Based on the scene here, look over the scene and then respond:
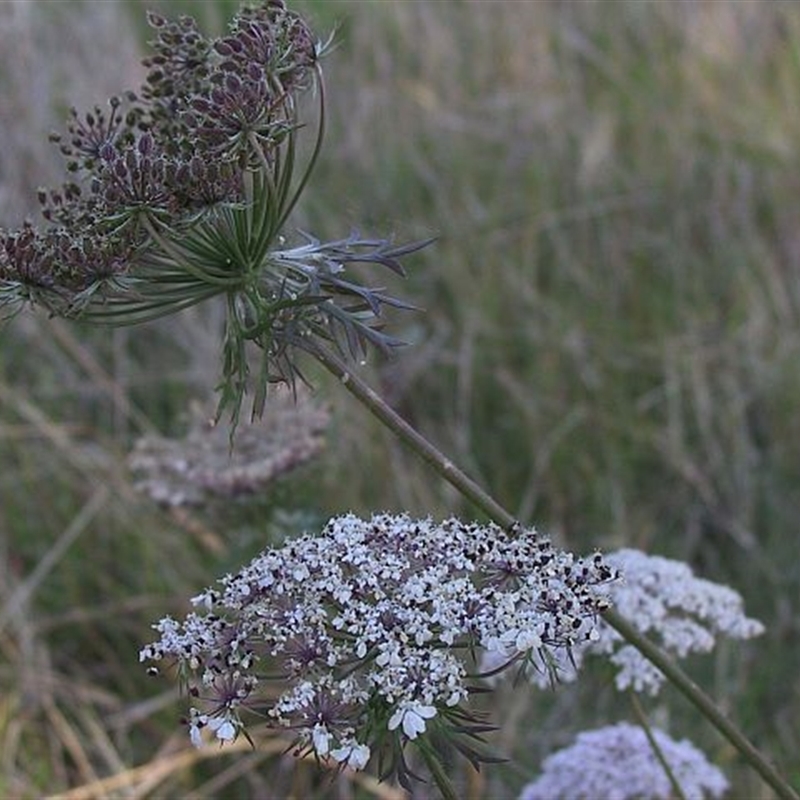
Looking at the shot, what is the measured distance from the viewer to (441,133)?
5.41m

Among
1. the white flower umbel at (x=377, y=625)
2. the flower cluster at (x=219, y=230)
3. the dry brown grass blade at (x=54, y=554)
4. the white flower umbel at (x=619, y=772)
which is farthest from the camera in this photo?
the dry brown grass blade at (x=54, y=554)

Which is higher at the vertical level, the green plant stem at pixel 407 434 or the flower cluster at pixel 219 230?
the flower cluster at pixel 219 230

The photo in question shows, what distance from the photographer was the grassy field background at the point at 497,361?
3541mm

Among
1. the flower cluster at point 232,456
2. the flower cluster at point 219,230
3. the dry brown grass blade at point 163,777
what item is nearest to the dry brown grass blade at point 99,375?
the flower cluster at point 232,456

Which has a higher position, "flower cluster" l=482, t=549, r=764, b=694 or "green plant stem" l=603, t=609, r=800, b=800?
"flower cluster" l=482, t=549, r=764, b=694

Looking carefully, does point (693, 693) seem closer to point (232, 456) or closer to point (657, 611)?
point (657, 611)

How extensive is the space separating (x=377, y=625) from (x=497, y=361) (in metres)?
3.09

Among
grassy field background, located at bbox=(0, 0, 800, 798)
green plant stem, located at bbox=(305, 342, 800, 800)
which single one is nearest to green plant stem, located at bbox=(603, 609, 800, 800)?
green plant stem, located at bbox=(305, 342, 800, 800)

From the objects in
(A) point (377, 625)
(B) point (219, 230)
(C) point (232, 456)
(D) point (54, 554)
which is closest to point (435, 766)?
(A) point (377, 625)

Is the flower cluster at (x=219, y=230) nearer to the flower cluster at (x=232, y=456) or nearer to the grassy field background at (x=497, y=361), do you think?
the flower cluster at (x=232, y=456)

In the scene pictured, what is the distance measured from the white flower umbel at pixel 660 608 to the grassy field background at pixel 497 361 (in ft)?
2.69

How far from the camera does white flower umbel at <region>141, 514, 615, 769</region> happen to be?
1.43 meters

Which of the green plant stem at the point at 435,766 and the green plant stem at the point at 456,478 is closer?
the green plant stem at the point at 435,766

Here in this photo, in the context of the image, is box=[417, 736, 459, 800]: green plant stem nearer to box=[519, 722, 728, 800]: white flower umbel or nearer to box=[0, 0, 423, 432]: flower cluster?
box=[0, 0, 423, 432]: flower cluster
